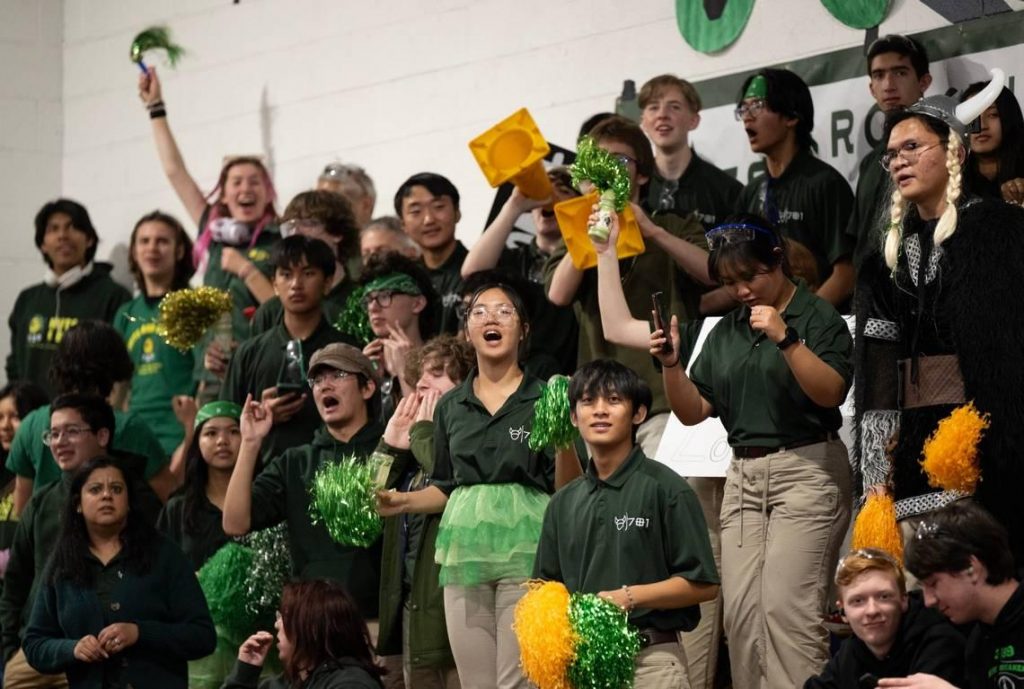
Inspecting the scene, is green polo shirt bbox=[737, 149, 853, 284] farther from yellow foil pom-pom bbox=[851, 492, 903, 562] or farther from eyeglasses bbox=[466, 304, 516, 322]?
yellow foil pom-pom bbox=[851, 492, 903, 562]

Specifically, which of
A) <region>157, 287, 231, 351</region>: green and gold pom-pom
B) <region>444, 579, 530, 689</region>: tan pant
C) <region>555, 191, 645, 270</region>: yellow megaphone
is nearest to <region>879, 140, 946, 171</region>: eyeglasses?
<region>555, 191, 645, 270</region>: yellow megaphone

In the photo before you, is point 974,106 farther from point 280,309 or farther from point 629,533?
point 280,309

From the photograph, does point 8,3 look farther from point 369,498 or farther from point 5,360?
point 369,498

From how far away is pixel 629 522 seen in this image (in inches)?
168

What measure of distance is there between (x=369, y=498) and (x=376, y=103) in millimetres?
3933

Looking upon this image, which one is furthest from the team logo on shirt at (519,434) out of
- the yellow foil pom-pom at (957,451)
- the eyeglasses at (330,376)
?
the yellow foil pom-pom at (957,451)

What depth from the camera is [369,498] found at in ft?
15.9

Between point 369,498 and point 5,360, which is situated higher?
point 5,360

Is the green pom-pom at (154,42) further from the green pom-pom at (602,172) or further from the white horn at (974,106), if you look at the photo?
the white horn at (974,106)

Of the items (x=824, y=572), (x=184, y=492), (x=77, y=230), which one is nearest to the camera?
(x=824, y=572)

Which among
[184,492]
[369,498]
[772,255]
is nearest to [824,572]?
[772,255]

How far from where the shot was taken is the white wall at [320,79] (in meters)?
7.19

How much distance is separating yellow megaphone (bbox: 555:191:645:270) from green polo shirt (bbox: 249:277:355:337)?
132 cm

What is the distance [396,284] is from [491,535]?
143 centimetres
